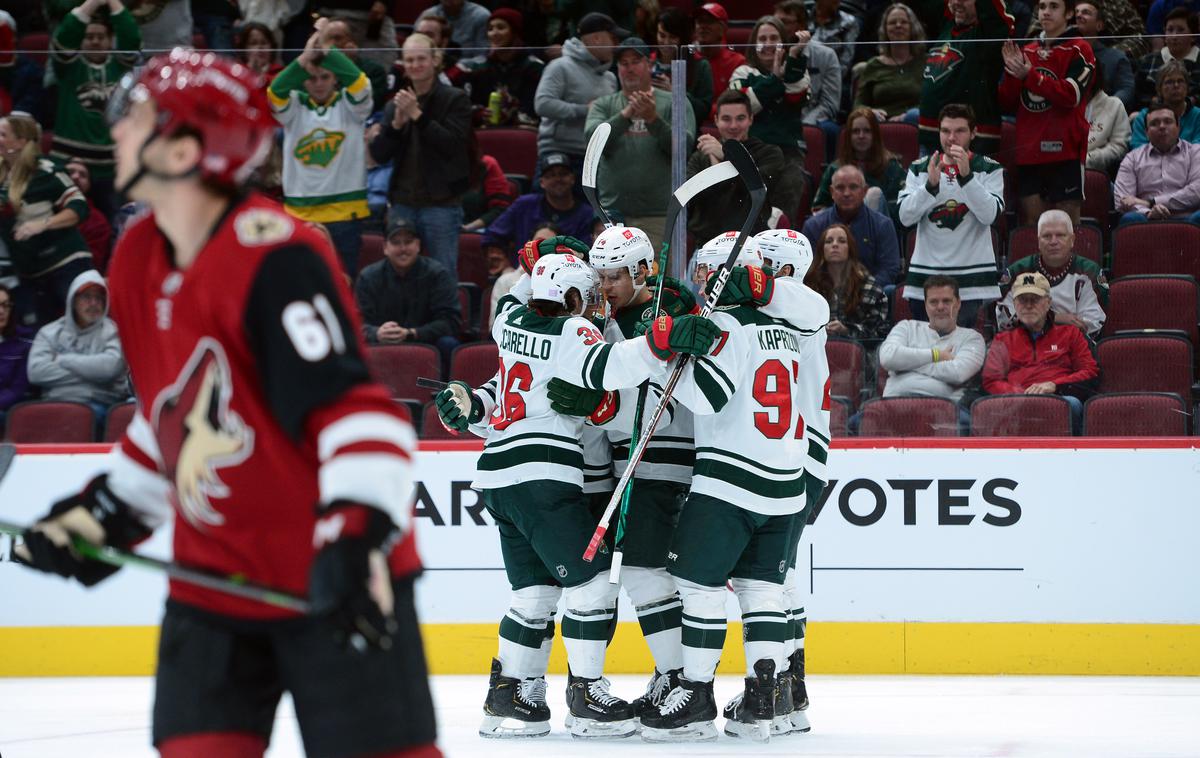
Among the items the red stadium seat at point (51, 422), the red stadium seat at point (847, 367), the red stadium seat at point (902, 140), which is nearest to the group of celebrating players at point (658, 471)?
the red stadium seat at point (847, 367)

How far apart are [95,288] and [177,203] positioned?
4490 mm

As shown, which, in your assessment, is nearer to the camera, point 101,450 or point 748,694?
point 748,694

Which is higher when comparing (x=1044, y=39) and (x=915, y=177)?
(x=1044, y=39)

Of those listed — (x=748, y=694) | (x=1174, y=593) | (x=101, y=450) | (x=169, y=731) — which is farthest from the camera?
(x=101, y=450)

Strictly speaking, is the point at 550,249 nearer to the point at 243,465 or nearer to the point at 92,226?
the point at 92,226

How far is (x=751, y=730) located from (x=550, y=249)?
62.9 inches

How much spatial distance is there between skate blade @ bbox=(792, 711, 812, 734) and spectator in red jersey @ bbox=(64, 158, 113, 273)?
3256 millimetres

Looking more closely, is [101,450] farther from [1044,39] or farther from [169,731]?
[169,731]

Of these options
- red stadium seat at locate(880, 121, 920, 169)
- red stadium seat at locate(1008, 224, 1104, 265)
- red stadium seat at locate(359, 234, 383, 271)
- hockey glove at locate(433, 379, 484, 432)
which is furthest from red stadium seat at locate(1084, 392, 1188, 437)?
red stadium seat at locate(359, 234, 383, 271)

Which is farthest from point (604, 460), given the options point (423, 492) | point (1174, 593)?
point (1174, 593)

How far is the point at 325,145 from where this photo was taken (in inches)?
244

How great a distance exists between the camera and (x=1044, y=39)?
6.08 meters

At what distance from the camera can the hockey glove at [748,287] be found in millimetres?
4574

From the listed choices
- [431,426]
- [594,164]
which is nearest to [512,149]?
[594,164]
